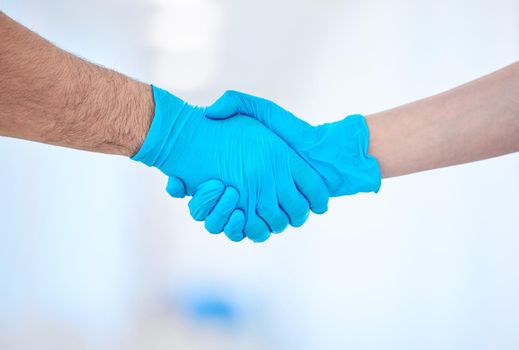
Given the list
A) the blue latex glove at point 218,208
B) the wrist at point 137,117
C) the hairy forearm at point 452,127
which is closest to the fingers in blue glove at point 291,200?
the blue latex glove at point 218,208

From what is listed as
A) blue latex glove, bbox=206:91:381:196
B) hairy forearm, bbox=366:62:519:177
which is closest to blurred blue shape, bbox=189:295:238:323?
blue latex glove, bbox=206:91:381:196

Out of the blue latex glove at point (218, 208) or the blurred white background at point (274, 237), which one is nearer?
the blue latex glove at point (218, 208)

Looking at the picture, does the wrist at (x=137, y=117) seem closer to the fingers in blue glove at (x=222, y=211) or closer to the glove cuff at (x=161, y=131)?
the glove cuff at (x=161, y=131)

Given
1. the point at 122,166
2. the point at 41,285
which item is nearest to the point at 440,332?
the point at 122,166

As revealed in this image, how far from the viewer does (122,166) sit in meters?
2.15

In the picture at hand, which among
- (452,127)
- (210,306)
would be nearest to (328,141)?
(452,127)

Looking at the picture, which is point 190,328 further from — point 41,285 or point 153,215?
point 41,285

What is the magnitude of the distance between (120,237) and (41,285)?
427 mm

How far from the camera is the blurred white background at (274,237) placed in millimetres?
1912

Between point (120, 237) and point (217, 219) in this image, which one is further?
point (120, 237)

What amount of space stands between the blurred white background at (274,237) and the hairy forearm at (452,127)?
0.70m

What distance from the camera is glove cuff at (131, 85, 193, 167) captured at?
121cm

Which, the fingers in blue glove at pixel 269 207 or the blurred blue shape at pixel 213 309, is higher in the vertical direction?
the fingers in blue glove at pixel 269 207

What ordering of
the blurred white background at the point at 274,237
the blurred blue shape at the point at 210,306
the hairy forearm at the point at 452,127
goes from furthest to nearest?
the blurred blue shape at the point at 210,306 < the blurred white background at the point at 274,237 < the hairy forearm at the point at 452,127
